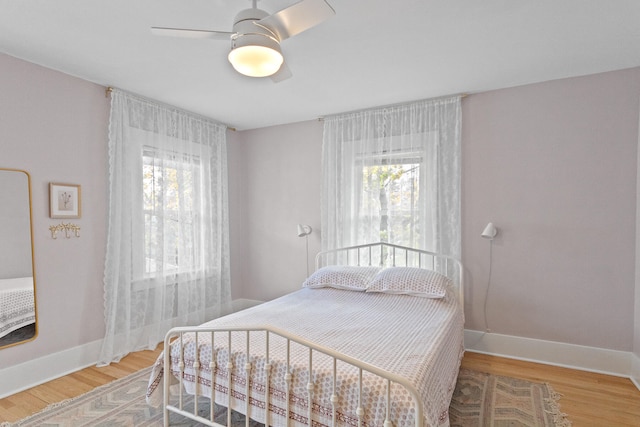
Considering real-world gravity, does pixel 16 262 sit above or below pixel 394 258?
above

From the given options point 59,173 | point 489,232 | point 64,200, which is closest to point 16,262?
point 64,200

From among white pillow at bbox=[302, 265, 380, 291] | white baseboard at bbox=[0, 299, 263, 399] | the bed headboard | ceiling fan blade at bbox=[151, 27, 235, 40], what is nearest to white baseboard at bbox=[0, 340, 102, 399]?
white baseboard at bbox=[0, 299, 263, 399]

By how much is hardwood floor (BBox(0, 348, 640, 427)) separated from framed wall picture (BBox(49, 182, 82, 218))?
1374 mm

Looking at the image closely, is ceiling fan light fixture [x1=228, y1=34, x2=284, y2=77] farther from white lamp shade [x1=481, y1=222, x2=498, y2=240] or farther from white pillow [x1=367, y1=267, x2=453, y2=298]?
white lamp shade [x1=481, y1=222, x2=498, y2=240]

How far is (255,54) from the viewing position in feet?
5.69

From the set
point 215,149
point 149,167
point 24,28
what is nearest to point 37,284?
point 149,167

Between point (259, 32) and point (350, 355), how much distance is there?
5.75 feet

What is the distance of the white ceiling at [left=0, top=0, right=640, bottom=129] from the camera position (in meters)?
1.98

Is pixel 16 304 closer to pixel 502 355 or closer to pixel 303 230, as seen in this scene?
pixel 303 230

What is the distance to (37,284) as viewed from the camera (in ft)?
8.89

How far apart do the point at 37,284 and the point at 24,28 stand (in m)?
1.88

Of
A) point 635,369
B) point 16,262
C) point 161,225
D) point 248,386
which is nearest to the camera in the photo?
point 248,386

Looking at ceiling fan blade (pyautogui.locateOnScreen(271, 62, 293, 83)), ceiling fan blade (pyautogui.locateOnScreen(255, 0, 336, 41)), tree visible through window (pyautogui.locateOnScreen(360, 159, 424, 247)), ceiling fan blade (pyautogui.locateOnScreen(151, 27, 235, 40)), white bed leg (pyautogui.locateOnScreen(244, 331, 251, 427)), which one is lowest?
white bed leg (pyautogui.locateOnScreen(244, 331, 251, 427))

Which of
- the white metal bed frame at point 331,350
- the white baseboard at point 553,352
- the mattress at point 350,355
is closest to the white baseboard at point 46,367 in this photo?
the white metal bed frame at point 331,350
